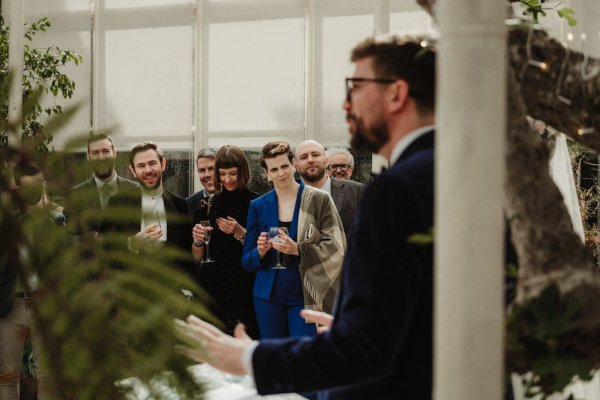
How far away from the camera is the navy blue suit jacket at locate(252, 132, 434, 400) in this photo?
51.4 inches

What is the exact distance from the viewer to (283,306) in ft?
14.7

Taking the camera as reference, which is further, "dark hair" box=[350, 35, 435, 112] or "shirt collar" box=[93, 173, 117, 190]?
"dark hair" box=[350, 35, 435, 112]

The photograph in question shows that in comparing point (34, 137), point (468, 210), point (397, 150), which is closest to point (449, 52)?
point (468, 210)

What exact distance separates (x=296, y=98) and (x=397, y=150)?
8.40m

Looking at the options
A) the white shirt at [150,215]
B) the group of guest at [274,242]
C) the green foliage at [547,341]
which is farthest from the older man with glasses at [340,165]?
the white shirt at [150,215]

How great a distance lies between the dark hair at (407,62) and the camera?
1476 mm

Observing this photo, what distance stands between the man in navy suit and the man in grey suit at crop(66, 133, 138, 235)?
0.49 meters

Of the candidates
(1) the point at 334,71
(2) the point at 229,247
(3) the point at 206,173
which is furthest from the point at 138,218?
(1) the point at 334,71

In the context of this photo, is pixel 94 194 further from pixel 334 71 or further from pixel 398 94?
pixel 334 71

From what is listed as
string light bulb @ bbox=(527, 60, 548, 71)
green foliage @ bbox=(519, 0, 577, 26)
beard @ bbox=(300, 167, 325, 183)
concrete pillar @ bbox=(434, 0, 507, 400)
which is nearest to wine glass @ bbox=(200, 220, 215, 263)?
beard @ bbox=(300, 167, 325, 183)

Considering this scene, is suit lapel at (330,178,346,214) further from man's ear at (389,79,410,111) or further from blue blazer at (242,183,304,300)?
man's ear at (389,79,410,111)

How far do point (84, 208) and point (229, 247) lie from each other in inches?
163

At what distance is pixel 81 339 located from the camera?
759 mm

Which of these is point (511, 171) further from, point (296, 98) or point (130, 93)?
point (130, 93)
